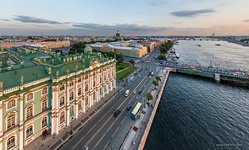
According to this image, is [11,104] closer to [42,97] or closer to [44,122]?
[42,97]

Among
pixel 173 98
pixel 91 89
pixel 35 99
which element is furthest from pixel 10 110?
pixel 173 98

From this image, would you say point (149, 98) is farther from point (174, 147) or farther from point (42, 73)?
point (42, 73)

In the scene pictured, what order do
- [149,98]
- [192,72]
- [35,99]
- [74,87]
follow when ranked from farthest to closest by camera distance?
[192,72] < [149,98] < [74,87] < [35,99]

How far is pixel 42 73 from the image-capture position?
4019cm

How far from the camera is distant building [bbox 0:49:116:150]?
32.1m

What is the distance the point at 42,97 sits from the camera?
3866cm

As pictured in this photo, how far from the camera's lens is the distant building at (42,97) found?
105 feet

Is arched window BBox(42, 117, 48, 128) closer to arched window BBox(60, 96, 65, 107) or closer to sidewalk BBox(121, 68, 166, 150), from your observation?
arched window BBox(60, 96, 65, 107)

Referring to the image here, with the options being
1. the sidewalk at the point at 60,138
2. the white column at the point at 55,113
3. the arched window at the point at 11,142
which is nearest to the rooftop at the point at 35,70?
the white column at the point at 55,113

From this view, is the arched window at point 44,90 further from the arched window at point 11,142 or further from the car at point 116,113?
the car at point 116,113

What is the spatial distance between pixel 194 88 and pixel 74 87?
211 feet

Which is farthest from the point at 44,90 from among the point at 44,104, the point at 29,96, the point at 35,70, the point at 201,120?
the point at 201,120

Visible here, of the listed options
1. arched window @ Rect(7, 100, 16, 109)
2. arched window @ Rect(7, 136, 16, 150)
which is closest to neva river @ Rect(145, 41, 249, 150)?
arched window @ Rect(7, 136, 16, 150)

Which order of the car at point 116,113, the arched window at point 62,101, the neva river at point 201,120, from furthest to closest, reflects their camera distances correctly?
the car at point 116,113
the neva river at point 201,120
the arched window at point 62,101
